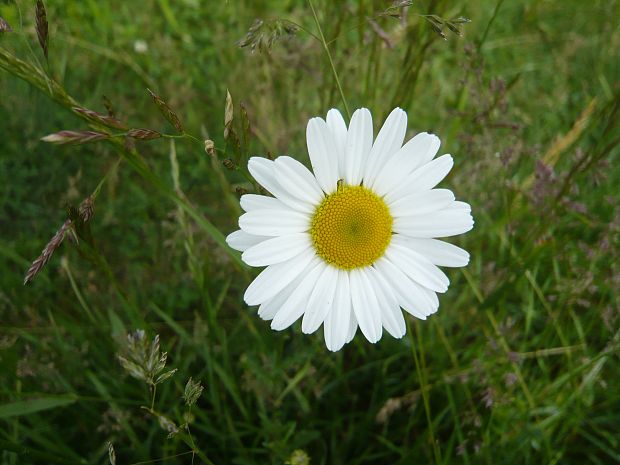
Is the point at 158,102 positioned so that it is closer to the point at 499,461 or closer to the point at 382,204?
the point at 382,204

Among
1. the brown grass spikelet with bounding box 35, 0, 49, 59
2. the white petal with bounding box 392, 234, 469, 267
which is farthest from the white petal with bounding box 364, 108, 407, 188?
the brown grass spikelet with bounding box 35, 0, 49, 59

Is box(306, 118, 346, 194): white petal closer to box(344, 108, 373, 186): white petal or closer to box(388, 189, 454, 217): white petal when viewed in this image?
box(344, 108, 373, 186): white petal

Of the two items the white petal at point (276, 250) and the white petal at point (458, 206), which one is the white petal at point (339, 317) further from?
the white petal at point (458, 206)

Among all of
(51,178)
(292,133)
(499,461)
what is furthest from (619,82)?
(51,178)

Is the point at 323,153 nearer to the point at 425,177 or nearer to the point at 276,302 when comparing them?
the point at 425,177

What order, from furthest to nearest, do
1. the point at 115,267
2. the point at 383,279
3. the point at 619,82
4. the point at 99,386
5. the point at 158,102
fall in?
1. the point at 619,82
2. the point at 115,267
3. the point at 99,386
4. the point at 383,279
5. the point at 158,102

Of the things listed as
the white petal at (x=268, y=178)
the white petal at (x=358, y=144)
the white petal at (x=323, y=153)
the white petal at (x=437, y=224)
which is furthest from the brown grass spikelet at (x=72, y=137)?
the white petal at (x=437, y=224)

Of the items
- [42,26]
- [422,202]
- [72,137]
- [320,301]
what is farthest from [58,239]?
[422,202]
